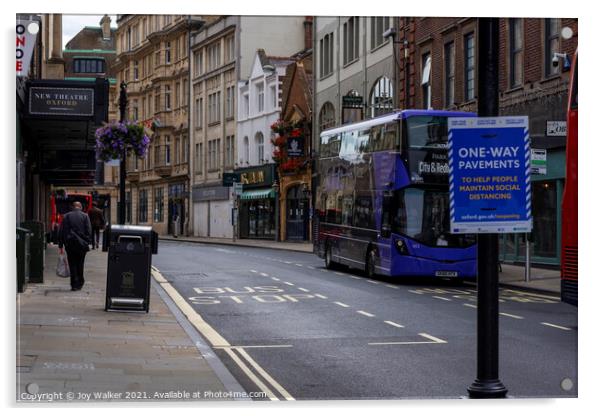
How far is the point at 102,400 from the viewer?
8023 mm

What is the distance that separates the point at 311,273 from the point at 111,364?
1492 cm

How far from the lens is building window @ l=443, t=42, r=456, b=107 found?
1523cm

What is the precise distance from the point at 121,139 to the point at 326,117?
10.2m

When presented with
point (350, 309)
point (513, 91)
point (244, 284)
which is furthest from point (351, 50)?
point (244, 284)

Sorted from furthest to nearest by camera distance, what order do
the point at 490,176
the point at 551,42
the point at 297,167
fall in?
the point at 297,167
the point at 551,42
the point at 490,176

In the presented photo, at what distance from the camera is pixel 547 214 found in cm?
1605

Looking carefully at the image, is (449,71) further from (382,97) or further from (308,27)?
(382,97)

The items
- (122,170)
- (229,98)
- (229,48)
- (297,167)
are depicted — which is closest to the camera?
(122,170)

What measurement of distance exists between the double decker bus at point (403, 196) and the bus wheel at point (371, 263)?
21 mm

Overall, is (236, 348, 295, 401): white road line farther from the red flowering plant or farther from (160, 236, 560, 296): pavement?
the red flowering plant

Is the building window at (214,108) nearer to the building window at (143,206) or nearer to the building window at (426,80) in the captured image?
the building window at (143,206)

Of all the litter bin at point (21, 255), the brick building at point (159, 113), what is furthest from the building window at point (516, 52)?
the litter bin at point (21, 255)

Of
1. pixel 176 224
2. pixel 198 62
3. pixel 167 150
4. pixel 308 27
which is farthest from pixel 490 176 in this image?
pixel 176 224

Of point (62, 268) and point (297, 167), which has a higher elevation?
point (297, 167)
